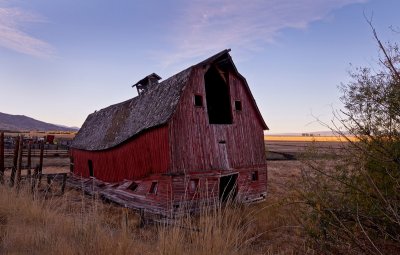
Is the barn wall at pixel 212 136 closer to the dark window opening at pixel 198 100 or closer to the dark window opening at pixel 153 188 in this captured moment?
the dark window opening at pixel 198 100

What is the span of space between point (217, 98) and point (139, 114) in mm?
4524

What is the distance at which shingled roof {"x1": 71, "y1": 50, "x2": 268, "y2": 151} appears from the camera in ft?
51.4

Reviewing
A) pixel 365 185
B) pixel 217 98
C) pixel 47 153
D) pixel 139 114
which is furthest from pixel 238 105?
pixel 47 153

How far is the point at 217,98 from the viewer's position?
19.3 m

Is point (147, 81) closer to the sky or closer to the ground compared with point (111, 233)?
closer to the sky

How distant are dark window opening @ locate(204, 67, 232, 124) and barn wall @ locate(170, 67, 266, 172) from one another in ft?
3.24

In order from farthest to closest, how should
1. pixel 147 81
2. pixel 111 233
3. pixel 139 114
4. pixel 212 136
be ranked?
pixel 147 81 < pixel 139 114 < pixel 212 136 < pixel 111 233

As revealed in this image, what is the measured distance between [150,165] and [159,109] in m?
2.73

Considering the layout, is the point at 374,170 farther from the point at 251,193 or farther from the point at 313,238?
the point at 251,193

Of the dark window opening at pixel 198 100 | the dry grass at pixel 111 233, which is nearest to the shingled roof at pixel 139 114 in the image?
the dark window opening at pixel 198 100

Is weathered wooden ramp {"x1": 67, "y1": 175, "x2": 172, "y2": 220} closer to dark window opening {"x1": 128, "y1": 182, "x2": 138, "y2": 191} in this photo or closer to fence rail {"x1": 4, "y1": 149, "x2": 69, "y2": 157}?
dark window opening {"x1": 128, "y1": 182, "x2": 138, "y2": 191}

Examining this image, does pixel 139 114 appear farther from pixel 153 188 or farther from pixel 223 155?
pixel 223 155

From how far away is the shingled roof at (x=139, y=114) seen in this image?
1568cm

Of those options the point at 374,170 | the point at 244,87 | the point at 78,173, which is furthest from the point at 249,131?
the point at 78,173
